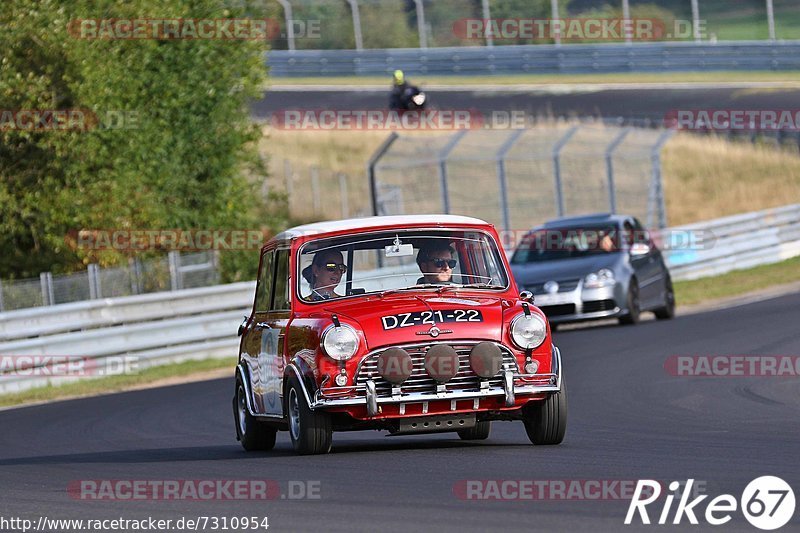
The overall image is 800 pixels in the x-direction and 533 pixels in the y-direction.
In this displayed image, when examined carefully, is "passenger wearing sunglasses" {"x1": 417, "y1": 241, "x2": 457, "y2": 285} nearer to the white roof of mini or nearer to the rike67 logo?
the white roof of mini

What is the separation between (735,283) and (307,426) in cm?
1981

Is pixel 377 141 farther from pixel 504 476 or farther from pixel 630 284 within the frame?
pixel 504 476

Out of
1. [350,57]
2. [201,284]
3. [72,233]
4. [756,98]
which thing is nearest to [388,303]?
[201,284]

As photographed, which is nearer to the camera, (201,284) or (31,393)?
(31,393)

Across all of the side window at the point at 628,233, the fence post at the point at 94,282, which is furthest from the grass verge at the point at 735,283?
the fence post at the point at 94,282

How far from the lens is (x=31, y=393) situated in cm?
1936

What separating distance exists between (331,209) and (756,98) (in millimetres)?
12084

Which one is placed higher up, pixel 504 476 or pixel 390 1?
pixel 390 1

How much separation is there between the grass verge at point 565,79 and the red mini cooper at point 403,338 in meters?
35.0

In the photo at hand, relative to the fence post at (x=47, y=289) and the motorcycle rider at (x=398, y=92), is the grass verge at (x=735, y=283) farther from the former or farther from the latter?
the motorcycle rider at (x=398, y=92)

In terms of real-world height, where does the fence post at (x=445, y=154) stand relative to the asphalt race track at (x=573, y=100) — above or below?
below

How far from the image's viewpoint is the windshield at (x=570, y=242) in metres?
22.6

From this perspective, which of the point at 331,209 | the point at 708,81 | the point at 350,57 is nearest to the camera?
the point at 331,209

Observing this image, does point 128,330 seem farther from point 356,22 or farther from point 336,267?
point 356,22
